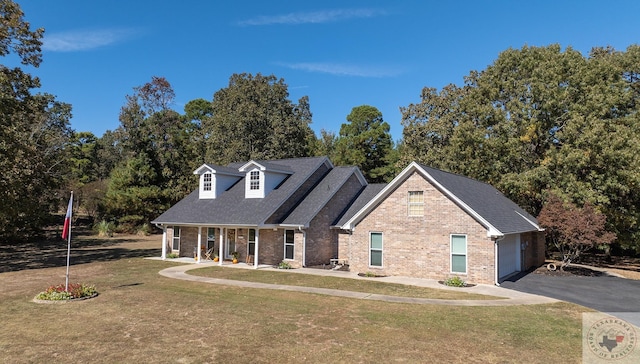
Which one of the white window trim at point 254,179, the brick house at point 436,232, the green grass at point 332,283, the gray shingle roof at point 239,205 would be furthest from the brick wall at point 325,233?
the white window trim at point 254,179

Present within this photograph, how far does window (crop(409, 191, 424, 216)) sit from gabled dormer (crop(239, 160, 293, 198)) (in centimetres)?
1018

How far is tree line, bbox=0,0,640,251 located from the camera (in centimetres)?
2645

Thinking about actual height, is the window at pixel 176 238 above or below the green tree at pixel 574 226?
below

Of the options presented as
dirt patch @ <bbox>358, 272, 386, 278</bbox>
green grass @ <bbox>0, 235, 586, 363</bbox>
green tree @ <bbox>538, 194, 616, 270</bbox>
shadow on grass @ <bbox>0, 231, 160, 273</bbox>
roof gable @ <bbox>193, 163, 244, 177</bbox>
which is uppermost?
roof gable @ <bbox>193, 163, 244, 177</bbox>

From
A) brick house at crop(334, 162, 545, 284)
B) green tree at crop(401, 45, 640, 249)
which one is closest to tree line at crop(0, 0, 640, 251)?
green tree at crop(401, 45, 640, 249)

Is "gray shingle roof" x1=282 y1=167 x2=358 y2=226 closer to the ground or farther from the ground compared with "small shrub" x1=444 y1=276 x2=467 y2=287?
farther from the ground

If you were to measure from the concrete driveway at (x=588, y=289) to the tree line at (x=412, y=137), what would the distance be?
25.6 ft

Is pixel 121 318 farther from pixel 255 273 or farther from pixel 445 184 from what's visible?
pixel 445 184

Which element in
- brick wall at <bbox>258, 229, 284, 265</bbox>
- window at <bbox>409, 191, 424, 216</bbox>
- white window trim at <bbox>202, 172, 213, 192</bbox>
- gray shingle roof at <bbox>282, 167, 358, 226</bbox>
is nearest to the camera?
window at <bbox>409, 191, 424, 216</bbox>

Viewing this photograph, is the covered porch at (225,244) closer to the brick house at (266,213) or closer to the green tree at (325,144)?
the brick house at (266,213)

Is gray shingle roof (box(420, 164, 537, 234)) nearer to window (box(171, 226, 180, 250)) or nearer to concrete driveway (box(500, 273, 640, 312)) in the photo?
concrete driveway (box(500, 273, 640, 312))

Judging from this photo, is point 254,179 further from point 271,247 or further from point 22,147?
point 22,147

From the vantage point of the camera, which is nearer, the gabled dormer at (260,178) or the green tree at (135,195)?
the gabled dormer at (260,178)

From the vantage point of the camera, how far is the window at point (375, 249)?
70.7 ft
